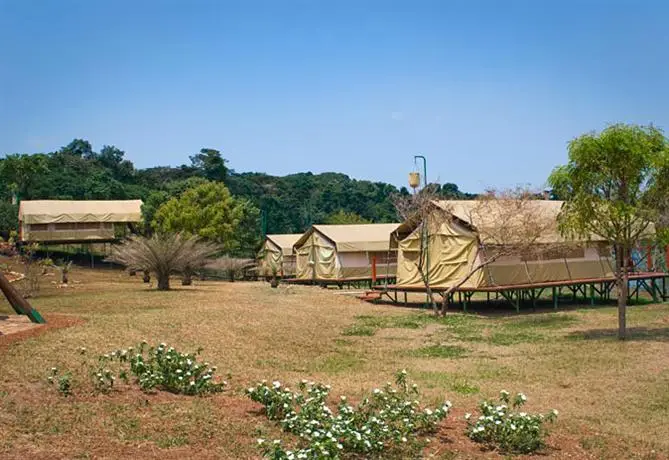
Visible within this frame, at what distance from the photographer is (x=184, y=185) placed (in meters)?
47.2

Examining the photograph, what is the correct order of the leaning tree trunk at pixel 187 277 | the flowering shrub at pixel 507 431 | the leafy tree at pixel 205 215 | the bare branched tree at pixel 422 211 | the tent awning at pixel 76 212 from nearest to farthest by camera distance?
the flowering shrub at pixel 507 431 → the bare branched tree at pixel 422 211 → the leaning tree trunk at pixel 187 277 → the leafy tree at pixel 205 215 → the tent awning at pixel 76 212

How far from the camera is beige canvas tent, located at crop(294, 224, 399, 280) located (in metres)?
36.5

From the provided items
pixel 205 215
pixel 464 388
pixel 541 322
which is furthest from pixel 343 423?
pixel 205 215

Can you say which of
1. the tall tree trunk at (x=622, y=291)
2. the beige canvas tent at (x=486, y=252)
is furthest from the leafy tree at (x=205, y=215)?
the tall tree trunk at (x=622, y=291)

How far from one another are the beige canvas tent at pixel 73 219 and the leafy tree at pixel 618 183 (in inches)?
1313

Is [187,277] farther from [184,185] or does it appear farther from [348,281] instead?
[184,185]

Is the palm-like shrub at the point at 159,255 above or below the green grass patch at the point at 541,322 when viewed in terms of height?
above

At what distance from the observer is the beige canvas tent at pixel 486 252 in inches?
912

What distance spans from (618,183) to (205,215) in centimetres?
2887

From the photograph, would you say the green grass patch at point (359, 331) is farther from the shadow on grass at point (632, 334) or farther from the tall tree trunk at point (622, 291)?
the tall tree trunk at point (622, 291)

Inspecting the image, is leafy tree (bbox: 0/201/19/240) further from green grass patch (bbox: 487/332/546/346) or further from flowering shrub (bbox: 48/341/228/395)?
flowering shrub (bbox: 48/341/228/395)

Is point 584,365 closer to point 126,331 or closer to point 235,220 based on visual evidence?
point 126,331

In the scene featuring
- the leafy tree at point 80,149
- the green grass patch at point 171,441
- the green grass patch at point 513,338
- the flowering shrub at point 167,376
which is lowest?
the green grass patch at point 513,338

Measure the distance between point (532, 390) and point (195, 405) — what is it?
511 centimetres
